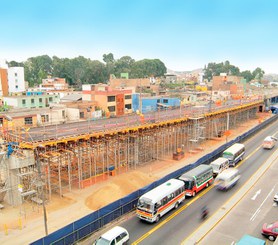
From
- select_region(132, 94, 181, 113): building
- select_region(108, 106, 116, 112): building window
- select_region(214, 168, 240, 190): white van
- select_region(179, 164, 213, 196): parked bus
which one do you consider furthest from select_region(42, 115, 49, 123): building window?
select_region(214, 168, 240, 190): white van

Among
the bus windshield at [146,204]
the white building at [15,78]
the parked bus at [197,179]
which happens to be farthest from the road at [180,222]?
the white building at [15,78]

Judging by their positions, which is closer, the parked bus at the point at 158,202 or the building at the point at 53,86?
the parked bus at the point at 158,202

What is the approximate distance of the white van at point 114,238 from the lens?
64.4 feet

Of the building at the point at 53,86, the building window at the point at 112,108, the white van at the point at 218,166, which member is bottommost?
the white van at the point at 218,166

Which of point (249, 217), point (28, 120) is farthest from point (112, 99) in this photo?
point (249, 217)

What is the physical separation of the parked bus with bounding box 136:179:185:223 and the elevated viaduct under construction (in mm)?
9413

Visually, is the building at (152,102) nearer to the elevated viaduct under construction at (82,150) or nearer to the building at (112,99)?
the building at (112,99)

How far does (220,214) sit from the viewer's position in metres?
26.0

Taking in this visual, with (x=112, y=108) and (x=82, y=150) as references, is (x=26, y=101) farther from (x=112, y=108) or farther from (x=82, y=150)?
(x=82, y=150)

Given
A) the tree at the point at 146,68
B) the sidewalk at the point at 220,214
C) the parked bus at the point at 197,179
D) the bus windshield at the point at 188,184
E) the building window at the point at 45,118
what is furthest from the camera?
the tree at the point at 146,68

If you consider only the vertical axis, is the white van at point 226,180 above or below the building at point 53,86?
below

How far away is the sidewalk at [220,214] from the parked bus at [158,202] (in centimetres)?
354

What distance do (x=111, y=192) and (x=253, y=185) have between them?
1739 cm

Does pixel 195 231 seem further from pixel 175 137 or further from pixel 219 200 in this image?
pixel 175 137
